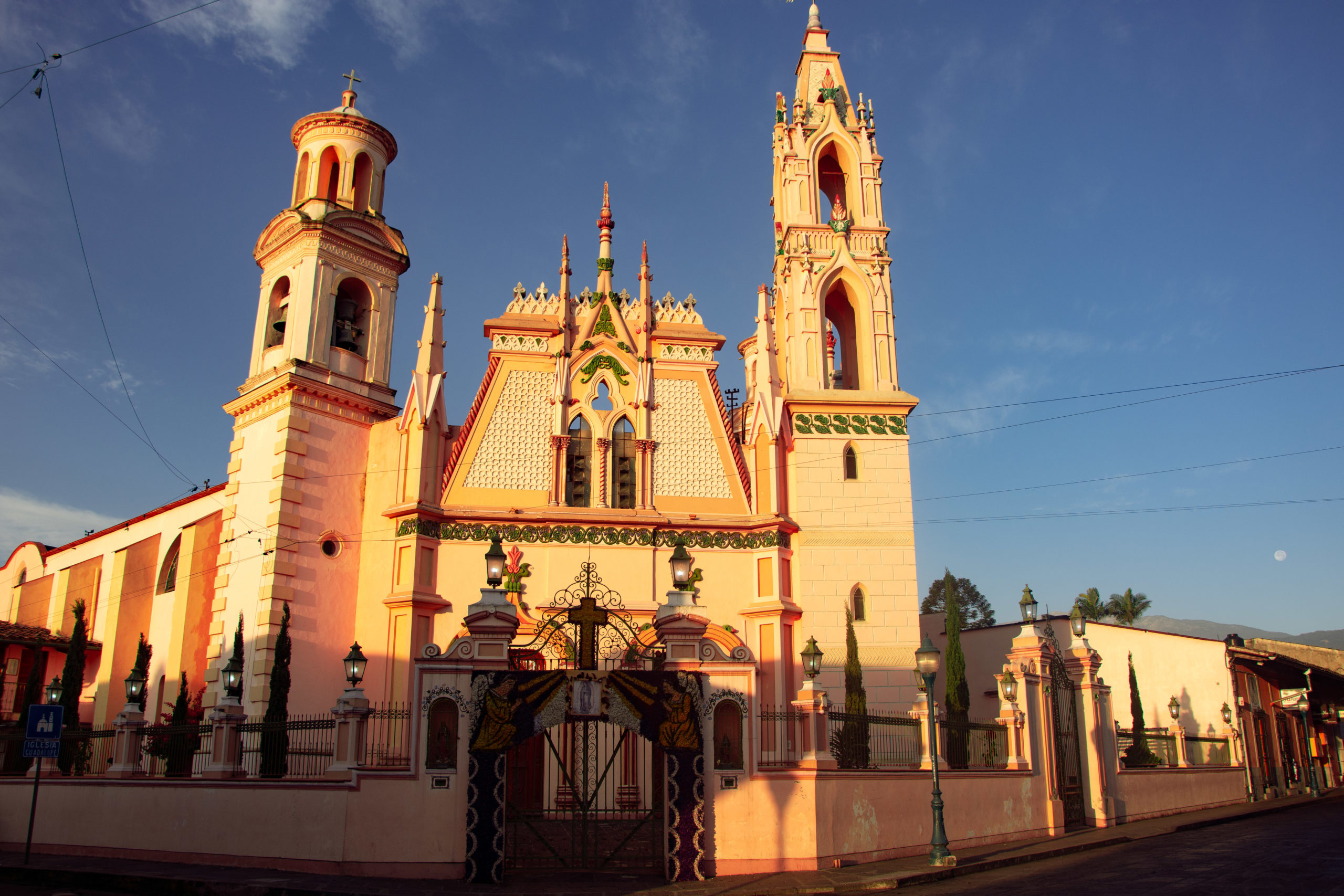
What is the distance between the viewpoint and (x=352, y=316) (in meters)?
25.7

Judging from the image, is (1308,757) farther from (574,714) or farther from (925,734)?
(574,714)

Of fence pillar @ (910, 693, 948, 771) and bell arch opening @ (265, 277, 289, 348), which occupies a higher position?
bell arch opening @ (265, 277, 289, 348)

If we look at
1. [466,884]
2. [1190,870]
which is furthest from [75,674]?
Result: [1190,870]

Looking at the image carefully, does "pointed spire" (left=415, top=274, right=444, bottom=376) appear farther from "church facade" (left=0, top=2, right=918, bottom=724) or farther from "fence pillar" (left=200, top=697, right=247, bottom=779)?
"fence pillar" (left=200, top=697, right=247, bottom=779)

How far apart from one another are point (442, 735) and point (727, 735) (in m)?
4.04

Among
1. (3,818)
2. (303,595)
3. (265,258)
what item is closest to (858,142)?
(265,258)

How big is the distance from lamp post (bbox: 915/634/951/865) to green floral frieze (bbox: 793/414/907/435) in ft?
30.9

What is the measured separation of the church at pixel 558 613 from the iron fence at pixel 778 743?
0.08 m

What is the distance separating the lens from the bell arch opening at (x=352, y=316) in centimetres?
2511

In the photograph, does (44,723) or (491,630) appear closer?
(491,630)

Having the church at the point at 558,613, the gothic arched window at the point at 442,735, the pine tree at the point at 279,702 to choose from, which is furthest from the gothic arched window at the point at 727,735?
the pine tree at the point at 279,702

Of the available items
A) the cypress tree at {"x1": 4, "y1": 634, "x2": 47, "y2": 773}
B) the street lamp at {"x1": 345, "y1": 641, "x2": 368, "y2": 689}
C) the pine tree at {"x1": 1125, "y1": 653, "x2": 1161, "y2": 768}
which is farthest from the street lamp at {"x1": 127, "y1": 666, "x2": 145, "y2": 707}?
the pine tree at {"x1": 1125, "y1": 653, "x2": 1161, "y2": 768}

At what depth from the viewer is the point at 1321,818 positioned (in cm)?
2286

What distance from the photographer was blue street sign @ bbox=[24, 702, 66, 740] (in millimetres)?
15180
